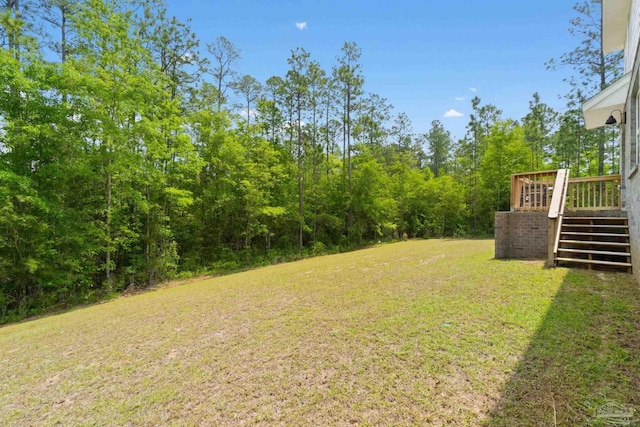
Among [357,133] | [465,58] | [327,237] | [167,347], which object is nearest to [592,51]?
A: [465,58]

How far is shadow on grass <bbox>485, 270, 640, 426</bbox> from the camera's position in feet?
6.16

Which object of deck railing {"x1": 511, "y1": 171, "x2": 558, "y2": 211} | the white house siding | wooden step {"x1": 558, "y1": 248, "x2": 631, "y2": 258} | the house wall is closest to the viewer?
the white house siding

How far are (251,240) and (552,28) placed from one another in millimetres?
15153

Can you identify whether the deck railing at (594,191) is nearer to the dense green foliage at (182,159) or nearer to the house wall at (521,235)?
the house wall at (521,235)

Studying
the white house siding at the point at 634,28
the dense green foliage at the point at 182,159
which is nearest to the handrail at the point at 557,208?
the white house siding at the point at 634,28

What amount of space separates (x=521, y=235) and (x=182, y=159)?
11.7 m

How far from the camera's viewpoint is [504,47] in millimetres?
9984

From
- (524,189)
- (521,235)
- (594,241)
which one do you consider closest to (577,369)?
(594,241)

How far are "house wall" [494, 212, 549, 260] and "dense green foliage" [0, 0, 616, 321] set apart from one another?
8587 mm

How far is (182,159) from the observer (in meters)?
11.5

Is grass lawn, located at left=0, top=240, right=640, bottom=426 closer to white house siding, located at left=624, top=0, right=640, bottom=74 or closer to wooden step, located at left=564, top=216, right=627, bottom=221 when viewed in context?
wooden step, located at left=564, top=216, right=627, bottom=221

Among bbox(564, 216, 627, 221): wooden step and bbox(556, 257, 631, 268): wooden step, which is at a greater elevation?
bbox(564, 216, 627, 221): wooden step

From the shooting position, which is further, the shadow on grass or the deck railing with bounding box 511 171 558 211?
the deck railing with bounding box 511 171 558 211

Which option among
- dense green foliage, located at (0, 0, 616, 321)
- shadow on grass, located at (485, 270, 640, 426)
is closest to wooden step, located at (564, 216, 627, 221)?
shadow on grass, located at (485, 270, 640, 426)
